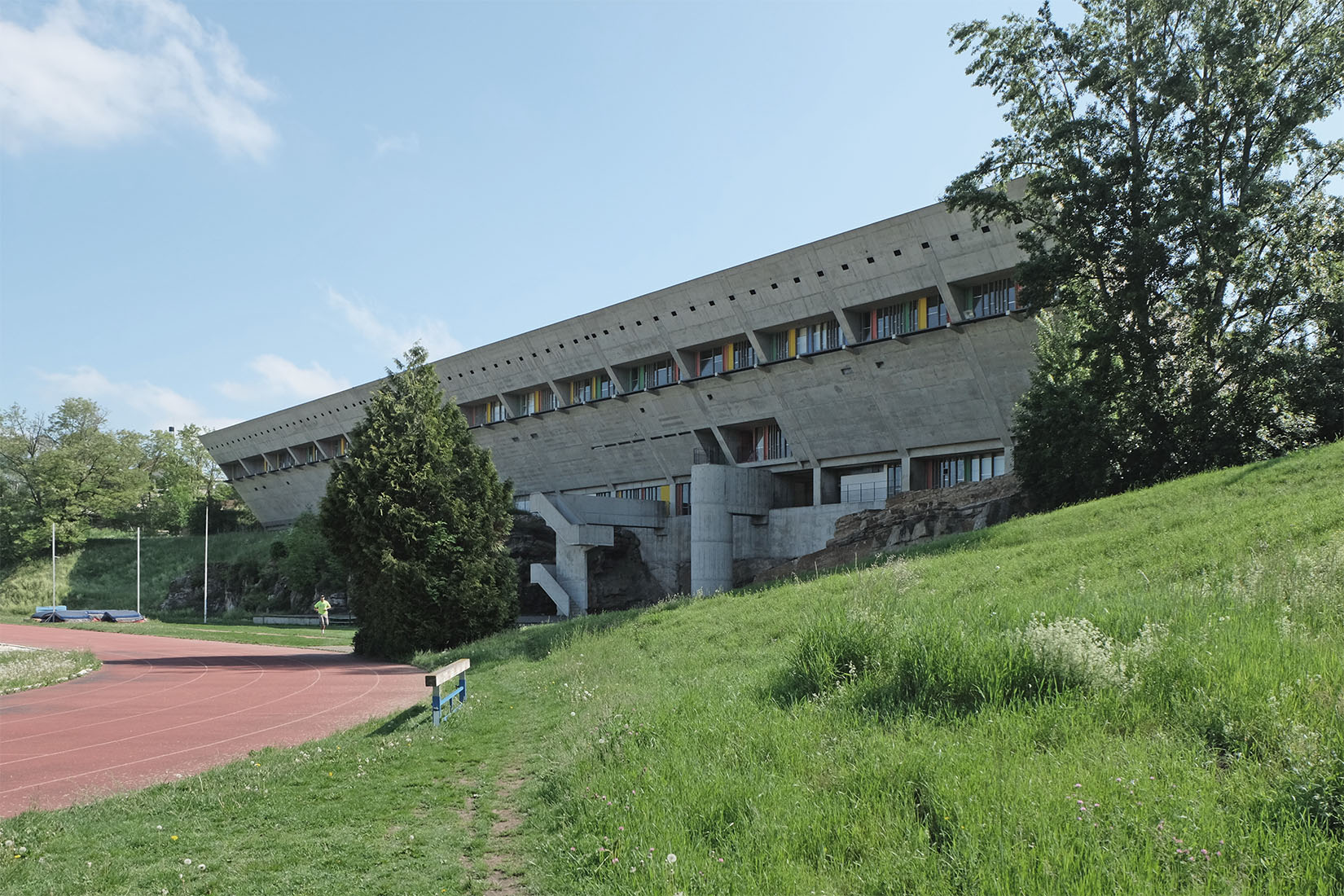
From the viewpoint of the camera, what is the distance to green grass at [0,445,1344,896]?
13.4ft

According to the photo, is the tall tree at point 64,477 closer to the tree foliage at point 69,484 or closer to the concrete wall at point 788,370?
the tree foliage at point 69,484

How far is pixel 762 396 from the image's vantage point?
38.4 metres

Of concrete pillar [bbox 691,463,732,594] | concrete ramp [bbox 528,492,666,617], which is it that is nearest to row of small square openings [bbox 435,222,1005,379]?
concrete pillar [bbox 691,463,732,594]

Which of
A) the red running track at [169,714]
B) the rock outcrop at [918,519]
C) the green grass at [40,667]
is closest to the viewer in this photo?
the red running track at [169,714]

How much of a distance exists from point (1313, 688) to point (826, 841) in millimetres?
2986

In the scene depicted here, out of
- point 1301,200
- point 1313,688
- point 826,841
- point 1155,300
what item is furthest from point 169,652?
point 1301,200

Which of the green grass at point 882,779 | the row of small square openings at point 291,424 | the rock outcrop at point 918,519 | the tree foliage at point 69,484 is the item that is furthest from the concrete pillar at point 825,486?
the tree foliage at point 69,484

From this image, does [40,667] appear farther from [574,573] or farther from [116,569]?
[116,569]

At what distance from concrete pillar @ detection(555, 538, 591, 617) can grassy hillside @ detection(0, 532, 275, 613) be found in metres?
29.1

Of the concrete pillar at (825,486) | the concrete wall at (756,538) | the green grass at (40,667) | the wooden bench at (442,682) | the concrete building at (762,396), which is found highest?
the concrete building at (762,396)

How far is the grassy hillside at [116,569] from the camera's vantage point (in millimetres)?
59844

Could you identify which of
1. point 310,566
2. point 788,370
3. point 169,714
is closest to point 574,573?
point 788,370

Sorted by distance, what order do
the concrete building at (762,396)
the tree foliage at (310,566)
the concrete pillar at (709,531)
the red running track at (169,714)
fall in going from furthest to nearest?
the tree foliage at (310,566) < the concrete pillar at (709,531) < the concrete building at (762,396) < the red running track at (169,714)

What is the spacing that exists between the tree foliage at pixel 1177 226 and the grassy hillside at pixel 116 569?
5417cm
